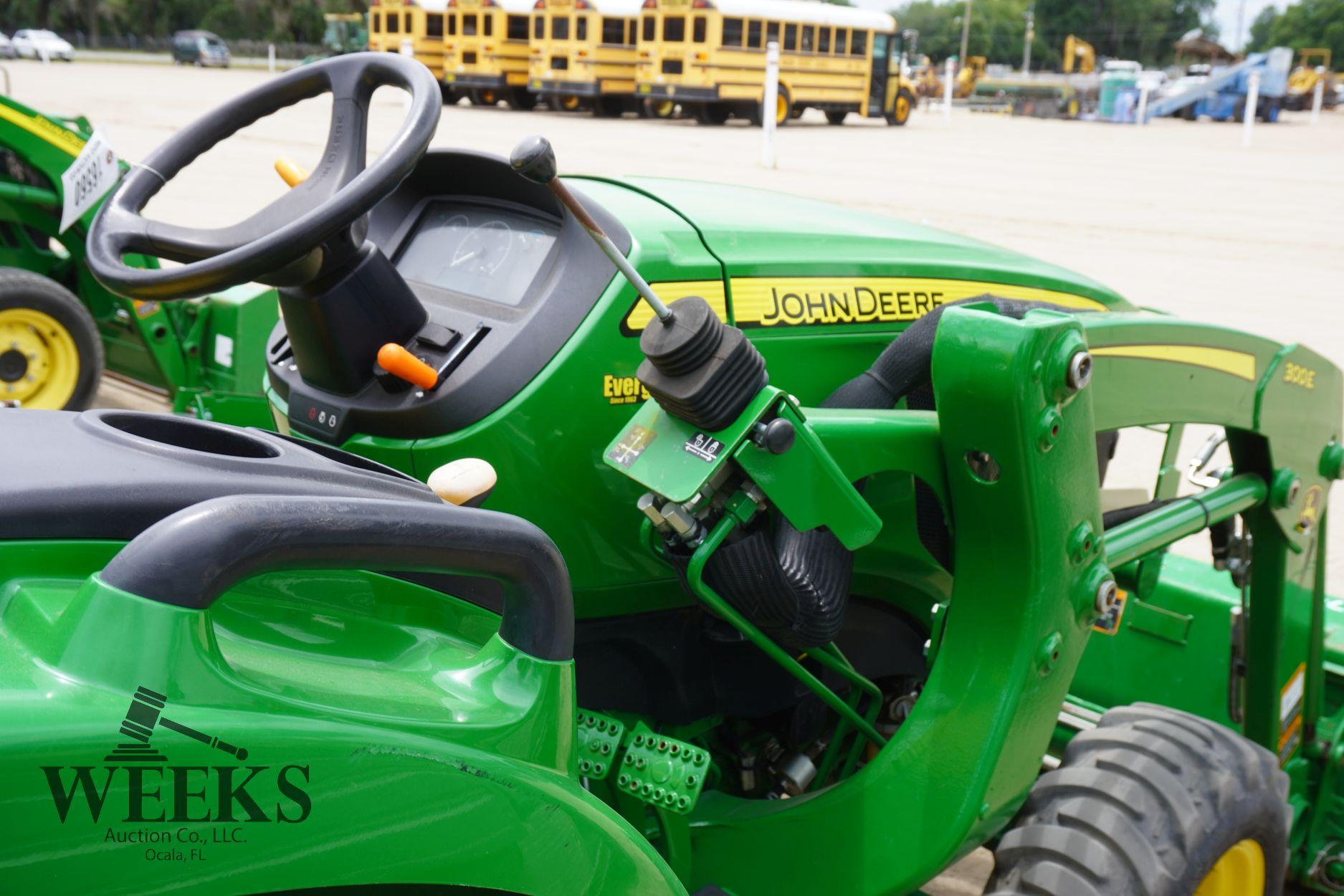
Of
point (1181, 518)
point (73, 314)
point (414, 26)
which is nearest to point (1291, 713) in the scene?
point (1181, 518)

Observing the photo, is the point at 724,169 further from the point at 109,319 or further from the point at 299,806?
the point at 299,806

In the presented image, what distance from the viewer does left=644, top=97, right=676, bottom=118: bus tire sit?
26.3m

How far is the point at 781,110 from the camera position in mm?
25844

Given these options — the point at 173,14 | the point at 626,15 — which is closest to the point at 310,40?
the point at 173,14

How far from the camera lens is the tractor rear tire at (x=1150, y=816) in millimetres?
1861

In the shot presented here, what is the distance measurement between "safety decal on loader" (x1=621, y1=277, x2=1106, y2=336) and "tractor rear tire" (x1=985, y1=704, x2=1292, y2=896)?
752 millimetres

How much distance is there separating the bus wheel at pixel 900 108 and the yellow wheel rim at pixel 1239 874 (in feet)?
90.3

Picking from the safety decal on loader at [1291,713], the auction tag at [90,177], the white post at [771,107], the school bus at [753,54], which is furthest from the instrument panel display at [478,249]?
the school bus at [753,54]

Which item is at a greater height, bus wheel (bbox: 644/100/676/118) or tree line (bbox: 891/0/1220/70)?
tree line (bbox: 891/0/1220/70)

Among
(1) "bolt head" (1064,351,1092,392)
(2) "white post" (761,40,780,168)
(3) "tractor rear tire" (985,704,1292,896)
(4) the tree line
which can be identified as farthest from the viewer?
(4) the tree line

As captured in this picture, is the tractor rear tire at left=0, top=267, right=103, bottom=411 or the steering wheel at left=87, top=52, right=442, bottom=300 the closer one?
the steering wheel at left=87, top=52, right=442, bottom=300

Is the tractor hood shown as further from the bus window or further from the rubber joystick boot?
the bus window

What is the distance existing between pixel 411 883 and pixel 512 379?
87 centimetres

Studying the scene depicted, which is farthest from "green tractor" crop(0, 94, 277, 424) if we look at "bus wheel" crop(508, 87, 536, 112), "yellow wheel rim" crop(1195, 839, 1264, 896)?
"bus wheel" crop(508, 87, 536, 112)
